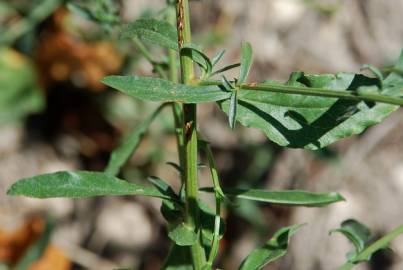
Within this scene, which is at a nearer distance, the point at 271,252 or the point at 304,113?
the point at 304,113

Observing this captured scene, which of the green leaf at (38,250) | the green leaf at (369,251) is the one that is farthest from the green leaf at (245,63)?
the green leaf at (38,250)

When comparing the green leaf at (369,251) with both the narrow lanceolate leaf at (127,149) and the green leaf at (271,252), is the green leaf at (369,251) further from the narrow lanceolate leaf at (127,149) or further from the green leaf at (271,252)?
the narrow lanceolate leaf at (127,149)

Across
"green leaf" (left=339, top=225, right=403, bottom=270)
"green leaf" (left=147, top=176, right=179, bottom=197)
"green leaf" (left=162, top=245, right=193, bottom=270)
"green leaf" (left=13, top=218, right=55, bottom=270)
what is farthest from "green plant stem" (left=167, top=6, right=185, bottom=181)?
"green leaf" (left=13, top=218, right=55, bottom=270)

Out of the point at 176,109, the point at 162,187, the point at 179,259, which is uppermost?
the point at 176,109

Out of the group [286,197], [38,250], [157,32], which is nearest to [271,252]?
[286,197]

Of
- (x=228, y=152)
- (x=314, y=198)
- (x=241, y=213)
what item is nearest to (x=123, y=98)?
(x=228, y=152)

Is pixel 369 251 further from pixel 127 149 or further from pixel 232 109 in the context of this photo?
pixel 127 149

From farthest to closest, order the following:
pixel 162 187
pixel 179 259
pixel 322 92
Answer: pixel 179 259 < pixel 162 187 < pixel 322 92
